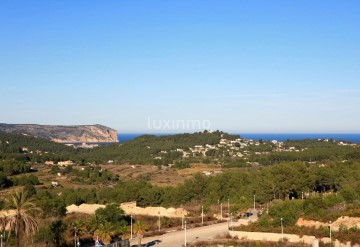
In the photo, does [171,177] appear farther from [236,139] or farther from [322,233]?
[236,139]

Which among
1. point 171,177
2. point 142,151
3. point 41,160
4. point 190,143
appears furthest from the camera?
point 190,143

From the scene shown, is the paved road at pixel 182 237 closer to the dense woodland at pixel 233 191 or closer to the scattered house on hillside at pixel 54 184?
the dense woodland at pixel 233 191

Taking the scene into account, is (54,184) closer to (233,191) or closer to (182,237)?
(233,191)

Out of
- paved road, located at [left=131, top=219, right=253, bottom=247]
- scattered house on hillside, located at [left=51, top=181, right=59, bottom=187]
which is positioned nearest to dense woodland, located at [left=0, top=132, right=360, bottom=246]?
scattered house on hillside, located at [left=51, top=181, right=59, bottom=187]

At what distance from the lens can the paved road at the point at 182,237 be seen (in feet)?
95.6

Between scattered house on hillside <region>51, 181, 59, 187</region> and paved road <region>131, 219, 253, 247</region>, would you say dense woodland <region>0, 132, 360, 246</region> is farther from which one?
paved road <region>131, 219, 253, 247</region>

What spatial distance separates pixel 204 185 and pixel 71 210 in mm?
15307

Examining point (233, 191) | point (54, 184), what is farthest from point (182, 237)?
point (54, 184)

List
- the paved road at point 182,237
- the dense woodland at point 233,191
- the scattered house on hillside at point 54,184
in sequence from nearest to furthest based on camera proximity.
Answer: the paved road at point 182,237 < the dense woodland at point 233,191 < the scattered house on hillside at point 54,184

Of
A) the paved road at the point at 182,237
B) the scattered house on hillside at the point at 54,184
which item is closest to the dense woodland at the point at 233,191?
the scattered house on hillside at the point at 54,184

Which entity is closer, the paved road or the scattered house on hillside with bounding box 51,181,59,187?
the paved road

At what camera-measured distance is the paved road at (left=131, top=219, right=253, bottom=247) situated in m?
29.1

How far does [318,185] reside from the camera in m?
52.5

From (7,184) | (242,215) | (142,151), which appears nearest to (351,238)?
(242,215)
